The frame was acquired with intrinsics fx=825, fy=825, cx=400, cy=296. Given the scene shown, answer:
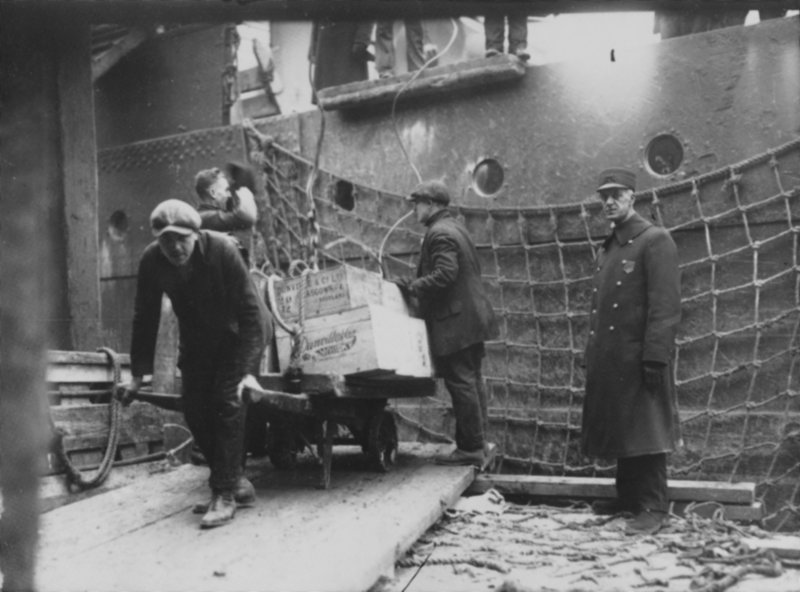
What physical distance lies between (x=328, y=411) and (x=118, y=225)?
5349 mm

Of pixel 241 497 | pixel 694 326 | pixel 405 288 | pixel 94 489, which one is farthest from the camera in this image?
pixel 694 326

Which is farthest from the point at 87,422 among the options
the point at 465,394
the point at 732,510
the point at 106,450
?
the point at 732,510

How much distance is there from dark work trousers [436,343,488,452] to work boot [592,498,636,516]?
94cm

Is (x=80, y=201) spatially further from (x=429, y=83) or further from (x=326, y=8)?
(x=326, y=8)

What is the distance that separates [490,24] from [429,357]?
3291 mm

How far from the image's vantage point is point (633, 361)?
4.63 meters

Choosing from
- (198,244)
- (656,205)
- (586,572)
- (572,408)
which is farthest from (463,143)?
(586,572)

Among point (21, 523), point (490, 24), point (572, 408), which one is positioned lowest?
point (572, 408)

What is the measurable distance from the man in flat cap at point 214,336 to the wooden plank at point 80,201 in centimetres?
183

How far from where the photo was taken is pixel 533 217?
6.78 metres

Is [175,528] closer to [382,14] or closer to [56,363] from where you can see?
[56,363]

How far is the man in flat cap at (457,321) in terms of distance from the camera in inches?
219

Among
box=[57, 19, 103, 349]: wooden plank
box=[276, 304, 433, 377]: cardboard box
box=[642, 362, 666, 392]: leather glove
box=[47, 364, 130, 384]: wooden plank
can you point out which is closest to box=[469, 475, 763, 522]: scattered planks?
box=[642, 362, 666, 392]: leather glove

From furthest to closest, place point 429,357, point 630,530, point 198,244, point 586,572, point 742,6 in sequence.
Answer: point 429,357 < point 630,530 < point 198,244 < point 586,572 < point 742,6
